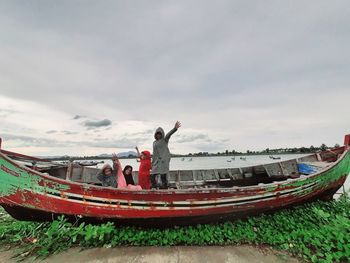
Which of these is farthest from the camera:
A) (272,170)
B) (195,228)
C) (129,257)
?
(272,170)

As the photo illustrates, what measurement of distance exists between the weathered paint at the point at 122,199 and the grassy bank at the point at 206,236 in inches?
12.9

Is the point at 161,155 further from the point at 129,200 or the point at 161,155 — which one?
the point at 129,200

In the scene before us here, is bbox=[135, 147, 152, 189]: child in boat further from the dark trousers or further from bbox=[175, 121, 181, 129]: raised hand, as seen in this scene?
bbox=[175, 121, 181, 129]: raised hand

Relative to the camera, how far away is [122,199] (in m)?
4.65

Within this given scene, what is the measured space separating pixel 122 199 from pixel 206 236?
2004 mm

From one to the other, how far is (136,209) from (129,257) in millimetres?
886

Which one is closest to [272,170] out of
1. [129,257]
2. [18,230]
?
[129,257]

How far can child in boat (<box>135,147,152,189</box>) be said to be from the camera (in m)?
6.14

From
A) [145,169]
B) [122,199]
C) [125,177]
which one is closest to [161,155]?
[145,169]

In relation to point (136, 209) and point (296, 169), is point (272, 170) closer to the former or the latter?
point (296, 169)

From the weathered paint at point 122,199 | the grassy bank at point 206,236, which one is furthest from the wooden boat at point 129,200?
the grassy bank at point 206,236

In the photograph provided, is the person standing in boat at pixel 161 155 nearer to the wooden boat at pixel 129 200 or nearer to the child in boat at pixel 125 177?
the child in boat at pixel 125 177

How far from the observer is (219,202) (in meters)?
5.14

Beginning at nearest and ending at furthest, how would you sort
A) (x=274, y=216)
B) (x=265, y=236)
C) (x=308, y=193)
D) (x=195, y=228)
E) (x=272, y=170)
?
(x=265, y=236)
(x=195, y=228)
(x=274, y=216)
(x=308, y=193)
(x=272, y=170)
